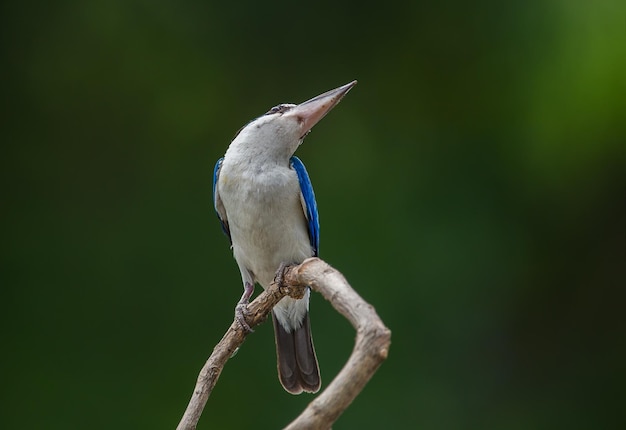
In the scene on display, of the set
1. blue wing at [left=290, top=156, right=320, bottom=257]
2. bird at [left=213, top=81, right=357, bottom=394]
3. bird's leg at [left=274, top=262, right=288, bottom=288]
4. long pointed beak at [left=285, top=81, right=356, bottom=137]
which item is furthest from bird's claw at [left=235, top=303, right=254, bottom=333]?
long pointed beak at [left=285, top=81, right=356, bottom=137]

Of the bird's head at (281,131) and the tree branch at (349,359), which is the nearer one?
the tree branch at (349,359)

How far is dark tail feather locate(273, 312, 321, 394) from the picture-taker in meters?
3.12

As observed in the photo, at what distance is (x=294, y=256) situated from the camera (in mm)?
2945

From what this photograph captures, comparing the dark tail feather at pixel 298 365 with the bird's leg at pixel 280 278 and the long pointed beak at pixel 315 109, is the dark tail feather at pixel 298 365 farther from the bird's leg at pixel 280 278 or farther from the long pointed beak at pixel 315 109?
the long pointed beak at pixel 315 109

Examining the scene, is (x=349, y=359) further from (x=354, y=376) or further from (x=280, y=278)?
(x=280, y=278)

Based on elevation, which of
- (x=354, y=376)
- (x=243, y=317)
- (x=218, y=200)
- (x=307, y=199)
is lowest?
(x=354, y=376)

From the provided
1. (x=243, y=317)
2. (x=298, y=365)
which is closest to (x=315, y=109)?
(x=243, y=317)

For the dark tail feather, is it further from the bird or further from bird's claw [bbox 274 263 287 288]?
bird's claw [bbox 274 263 287 288]

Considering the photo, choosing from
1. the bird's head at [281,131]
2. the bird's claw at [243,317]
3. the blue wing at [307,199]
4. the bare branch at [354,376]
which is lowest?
the bare branch at [354,376]

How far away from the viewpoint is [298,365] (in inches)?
124

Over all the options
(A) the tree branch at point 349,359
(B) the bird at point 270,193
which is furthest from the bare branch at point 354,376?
(B) the bird at point 270,193

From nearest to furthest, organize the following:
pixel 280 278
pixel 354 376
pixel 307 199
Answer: pixel 354 376 → pixel 280 278 → pixel 307 199

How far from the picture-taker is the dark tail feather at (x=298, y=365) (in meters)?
3.12

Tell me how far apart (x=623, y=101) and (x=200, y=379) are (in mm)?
3088
